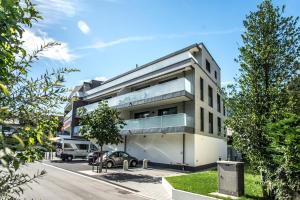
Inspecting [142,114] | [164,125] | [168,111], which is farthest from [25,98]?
[142,114]

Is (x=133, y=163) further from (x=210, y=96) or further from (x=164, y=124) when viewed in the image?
(x=210, y=96)

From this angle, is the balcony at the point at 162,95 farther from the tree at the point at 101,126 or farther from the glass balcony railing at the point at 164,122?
the tree at the point at 101,126

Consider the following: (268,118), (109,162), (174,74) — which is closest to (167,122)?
(174,74)

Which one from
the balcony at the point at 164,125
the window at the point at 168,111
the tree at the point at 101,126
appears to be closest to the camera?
the tree at the point at 101,126

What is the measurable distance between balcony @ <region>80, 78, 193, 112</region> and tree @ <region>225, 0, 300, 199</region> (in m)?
10.9

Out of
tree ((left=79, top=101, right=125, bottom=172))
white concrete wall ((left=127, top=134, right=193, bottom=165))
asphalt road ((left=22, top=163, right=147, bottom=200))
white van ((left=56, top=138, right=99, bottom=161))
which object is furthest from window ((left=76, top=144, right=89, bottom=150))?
asphalt road ((left=22, top=163, right=147, bottom=200))

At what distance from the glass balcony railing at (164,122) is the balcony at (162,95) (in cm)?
170

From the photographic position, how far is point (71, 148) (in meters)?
32.1

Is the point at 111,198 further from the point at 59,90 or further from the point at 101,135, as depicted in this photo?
the point at 59,90

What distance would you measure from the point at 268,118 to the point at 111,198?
308 inches

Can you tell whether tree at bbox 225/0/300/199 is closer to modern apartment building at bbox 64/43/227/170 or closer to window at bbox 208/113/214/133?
modern apartment building at bbox 64/43/227/170

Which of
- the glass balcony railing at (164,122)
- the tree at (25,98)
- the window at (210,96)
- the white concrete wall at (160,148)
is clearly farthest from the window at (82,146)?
the tree at (25,98)

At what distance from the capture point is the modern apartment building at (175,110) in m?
22.8

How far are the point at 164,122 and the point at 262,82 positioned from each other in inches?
514
